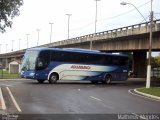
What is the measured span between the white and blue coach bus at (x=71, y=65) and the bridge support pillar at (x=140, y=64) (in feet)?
107

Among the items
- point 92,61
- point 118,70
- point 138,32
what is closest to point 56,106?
point 92,61

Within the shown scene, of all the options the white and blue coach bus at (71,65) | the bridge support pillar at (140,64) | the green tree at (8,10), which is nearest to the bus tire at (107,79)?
the white and blue coach bus at (71,65)

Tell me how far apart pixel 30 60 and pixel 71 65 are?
419 cm

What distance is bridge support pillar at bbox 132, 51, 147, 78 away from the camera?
3268 inches

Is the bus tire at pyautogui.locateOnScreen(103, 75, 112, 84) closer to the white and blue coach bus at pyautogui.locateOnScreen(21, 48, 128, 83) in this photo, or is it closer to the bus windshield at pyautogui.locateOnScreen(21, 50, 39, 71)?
the white and blue coach bus at pyautogui.locateOnScreen(21, 48, 128, 83)

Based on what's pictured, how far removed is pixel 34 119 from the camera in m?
16.1

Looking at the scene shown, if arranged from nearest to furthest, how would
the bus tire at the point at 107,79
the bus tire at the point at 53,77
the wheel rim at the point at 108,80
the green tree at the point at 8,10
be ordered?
the green tree at the point at 8,10, the bus tire at the point at 53,77, the bus tire at the point at 107,79, the wheel rim at the point at 108,80

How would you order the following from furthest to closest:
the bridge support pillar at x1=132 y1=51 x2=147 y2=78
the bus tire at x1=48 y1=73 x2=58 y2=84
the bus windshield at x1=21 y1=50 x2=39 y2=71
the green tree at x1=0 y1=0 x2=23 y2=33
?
the bridge support pillar at x1=132 y1=51 x2=147 y2=78 → the bus tire at x1=48 y1=73 x2=58 y2=84 → the bus windshield at x1=21 y1=50 x2=39 y2=71 → the green tree at x1=0 y1=0 x2=23 y2=33

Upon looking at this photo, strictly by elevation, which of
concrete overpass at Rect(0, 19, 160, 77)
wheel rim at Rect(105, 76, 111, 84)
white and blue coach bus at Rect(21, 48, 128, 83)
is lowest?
wheel rim at Rect(105, 76, 111, 84)

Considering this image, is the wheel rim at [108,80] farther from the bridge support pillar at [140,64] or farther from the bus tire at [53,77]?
the bridge support pillar at [140,64]

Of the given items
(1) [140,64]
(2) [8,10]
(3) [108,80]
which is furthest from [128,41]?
(2) [8,10]

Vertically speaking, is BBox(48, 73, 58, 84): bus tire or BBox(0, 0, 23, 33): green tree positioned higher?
BBox(0, 0, 23, 33): green tree

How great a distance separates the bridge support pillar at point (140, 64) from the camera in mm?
83000

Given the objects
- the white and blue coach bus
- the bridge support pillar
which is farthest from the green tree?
the bridge support pillar
